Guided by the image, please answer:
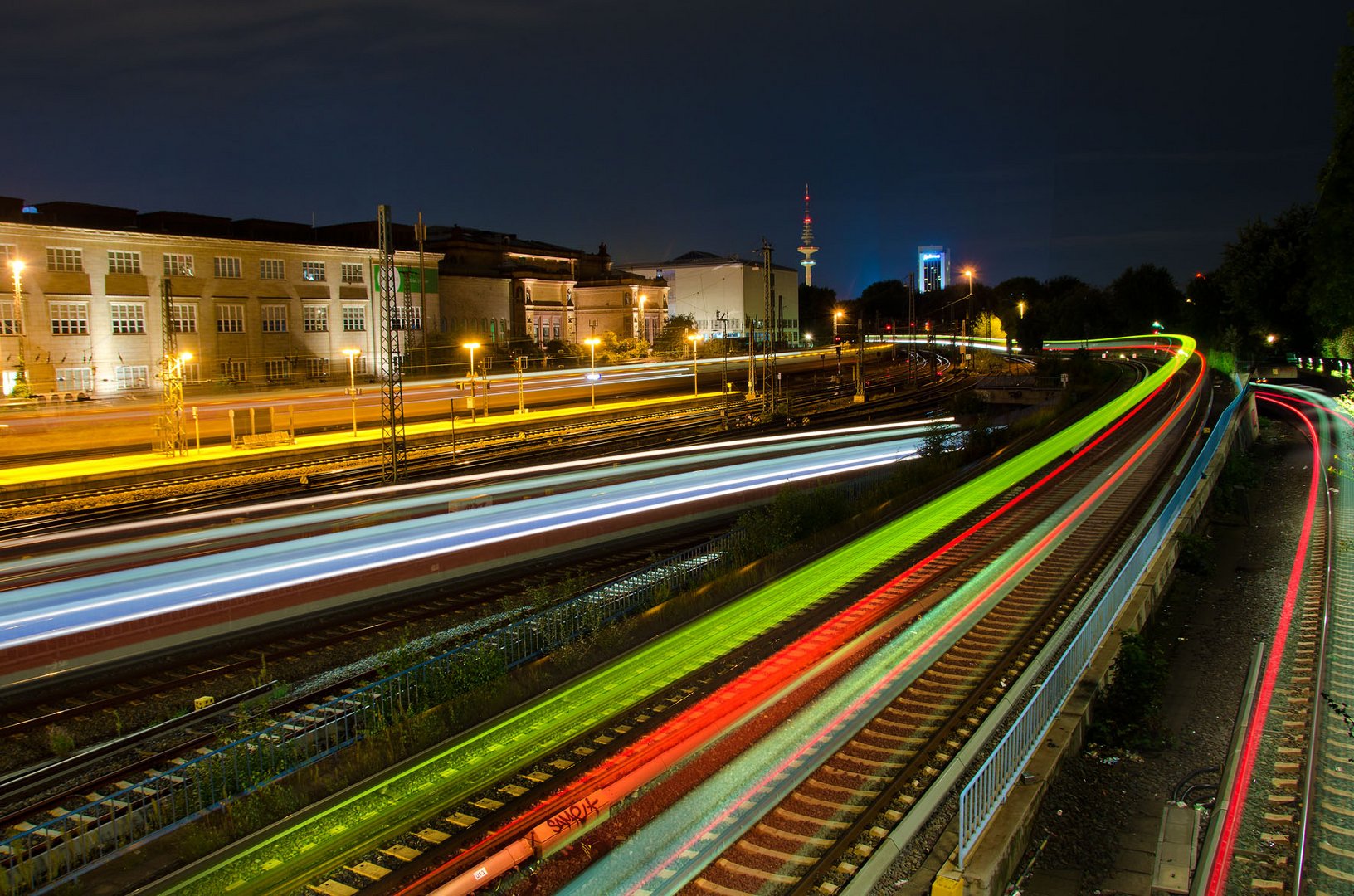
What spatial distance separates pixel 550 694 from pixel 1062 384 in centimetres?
4309

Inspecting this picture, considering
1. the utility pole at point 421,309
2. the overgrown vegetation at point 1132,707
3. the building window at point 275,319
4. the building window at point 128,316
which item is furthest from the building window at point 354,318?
the overgrown vegetation at point 1132,707

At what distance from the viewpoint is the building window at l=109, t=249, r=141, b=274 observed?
38844 millimetres

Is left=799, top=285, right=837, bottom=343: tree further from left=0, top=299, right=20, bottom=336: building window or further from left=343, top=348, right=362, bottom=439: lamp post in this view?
left=0, top=299, right=20, bottom=336: building window

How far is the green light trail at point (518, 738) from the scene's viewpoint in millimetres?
7176

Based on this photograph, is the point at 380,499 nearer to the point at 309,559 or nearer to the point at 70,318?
the point at 309,559

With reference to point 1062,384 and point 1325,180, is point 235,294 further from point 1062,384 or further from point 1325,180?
point 1325,180

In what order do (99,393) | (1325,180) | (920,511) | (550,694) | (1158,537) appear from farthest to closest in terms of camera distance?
(99,393) → (1325,180) → (920,511) → (1158,537) → (550,694)

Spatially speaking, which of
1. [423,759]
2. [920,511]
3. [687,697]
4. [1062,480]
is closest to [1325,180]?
[1062,480]

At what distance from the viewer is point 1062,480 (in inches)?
961

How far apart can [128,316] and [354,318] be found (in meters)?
11.2

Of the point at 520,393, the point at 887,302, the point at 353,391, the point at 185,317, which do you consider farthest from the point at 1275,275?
the point at 887,302

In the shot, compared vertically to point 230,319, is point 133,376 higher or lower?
lower

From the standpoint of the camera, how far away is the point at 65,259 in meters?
37.2

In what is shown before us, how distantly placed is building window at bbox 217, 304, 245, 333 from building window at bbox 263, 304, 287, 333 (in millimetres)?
1096
